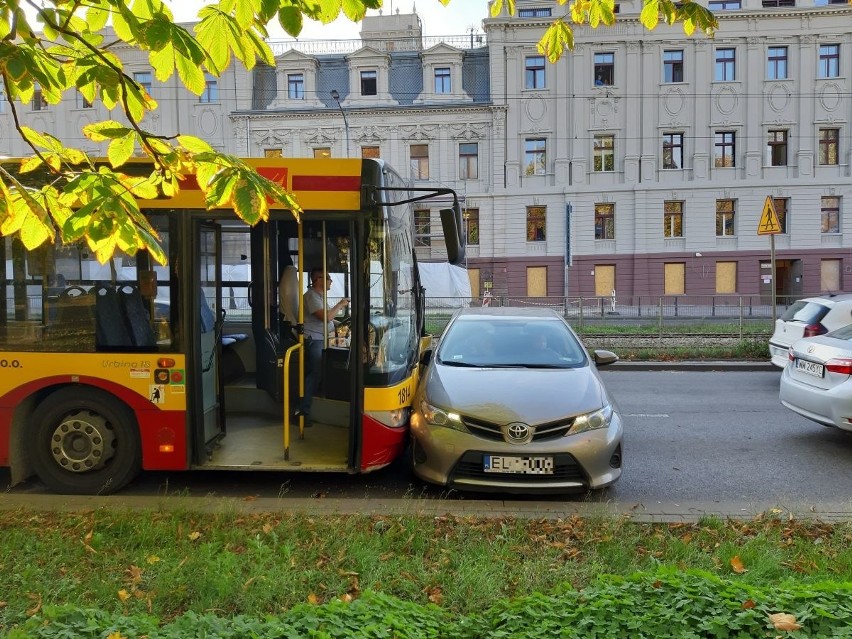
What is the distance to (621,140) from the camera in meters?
35.4

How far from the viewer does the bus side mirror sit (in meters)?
5.65

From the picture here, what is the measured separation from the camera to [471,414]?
5.57 meters

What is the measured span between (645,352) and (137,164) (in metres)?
13.0

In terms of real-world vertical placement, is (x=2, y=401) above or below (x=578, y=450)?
above

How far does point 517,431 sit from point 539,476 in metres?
0.40

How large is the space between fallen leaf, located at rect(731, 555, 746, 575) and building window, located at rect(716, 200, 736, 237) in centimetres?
3455

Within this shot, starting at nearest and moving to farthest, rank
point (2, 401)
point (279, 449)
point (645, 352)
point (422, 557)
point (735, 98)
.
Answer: point (422, 557) → point (2, 401) → point (279, 449) → point (645, 352) → point (735, 98)

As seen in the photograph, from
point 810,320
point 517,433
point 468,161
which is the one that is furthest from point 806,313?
point 468,161

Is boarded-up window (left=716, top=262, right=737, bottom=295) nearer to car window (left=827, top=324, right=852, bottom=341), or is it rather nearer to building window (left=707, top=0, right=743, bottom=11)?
building window (left=707, top=0, right=743, bottom=11)

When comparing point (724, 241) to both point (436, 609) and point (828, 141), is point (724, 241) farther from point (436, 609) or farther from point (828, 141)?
point (436, 609)

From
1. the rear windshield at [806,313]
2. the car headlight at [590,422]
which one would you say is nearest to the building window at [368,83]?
the rear windshield at [806,313]

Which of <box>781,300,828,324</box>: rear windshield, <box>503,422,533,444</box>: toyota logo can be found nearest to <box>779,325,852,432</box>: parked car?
<box>503,422,533,444</box>: toyota logo

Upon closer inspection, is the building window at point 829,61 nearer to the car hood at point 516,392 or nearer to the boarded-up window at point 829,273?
the boarded-up window at point 829,273

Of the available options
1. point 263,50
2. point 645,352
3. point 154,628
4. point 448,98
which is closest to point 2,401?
point 154,628
